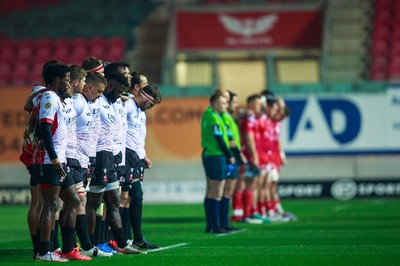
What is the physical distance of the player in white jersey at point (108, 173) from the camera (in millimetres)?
13836

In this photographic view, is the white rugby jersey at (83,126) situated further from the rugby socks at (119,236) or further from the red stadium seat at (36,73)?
the red stadium seat at (36,73)

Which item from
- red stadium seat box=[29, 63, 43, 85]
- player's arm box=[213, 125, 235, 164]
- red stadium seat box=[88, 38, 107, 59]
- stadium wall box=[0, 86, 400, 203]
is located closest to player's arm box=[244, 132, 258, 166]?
player's arm box=[213, 125, 235, 164]

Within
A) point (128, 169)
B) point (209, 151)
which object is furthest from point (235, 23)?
point (128, 169)

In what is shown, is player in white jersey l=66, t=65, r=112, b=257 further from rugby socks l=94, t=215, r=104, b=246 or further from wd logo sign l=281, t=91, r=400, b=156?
wd logo sign l=281, t=91, r=400, b=156

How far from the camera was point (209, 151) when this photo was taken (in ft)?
61.3

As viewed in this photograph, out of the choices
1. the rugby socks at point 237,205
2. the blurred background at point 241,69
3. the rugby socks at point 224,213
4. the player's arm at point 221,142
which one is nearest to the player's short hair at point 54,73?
the player's arm at point 221,142

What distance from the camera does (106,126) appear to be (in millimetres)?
14156

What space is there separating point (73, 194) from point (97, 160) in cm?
103

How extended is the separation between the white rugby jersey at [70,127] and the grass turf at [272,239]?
1.31 metres

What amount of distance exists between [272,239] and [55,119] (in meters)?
4.97

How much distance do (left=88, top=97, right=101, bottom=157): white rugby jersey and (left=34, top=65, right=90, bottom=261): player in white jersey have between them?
0.73m

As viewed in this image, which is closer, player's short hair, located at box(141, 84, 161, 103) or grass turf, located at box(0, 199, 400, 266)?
grass turf, located at box(0, 199, 400, 266)

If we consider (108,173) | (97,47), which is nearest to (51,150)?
(108,173)

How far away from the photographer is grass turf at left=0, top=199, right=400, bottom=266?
13102 millimetres
